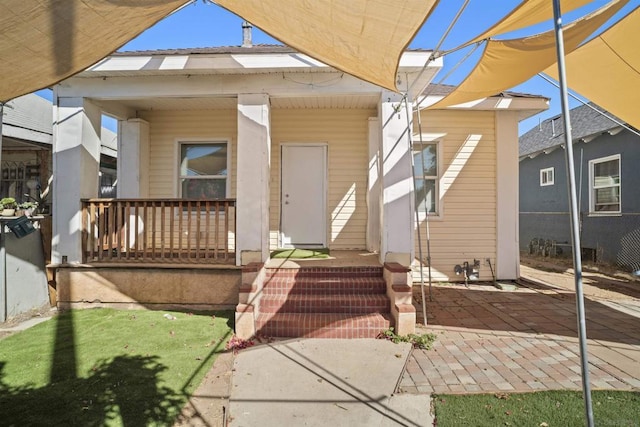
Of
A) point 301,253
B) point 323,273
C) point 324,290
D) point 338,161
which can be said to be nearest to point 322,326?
point 324,290

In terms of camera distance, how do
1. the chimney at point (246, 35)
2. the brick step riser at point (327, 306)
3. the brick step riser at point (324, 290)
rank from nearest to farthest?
the brick step riser at point (327, 306)
the brick step riser at point (324, 290)
the chimney at point (246, 35)

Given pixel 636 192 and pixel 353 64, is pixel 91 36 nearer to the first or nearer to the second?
pixel 353 64

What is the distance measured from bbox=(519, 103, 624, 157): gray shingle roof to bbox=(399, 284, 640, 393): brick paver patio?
224 inches

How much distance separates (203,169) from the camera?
7027 mm

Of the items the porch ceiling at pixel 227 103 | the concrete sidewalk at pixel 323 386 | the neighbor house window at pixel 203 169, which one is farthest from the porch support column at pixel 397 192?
the neighbor house window at pixel 203 169

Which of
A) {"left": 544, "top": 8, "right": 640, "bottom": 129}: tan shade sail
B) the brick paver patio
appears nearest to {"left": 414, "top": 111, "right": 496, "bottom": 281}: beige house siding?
the brick paver patio

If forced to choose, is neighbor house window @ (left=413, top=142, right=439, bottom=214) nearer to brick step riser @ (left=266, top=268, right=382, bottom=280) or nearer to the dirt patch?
brick step riser @ (left=266, top=268, right=382, bottom=280)

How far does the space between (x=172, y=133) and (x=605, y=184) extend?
454 inches

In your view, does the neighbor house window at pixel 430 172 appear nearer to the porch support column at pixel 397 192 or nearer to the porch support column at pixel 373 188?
the porch support column at pixel 373 188

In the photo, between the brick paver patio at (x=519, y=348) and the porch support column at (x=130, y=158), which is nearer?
the brick paver patio at (x=519, y=348)

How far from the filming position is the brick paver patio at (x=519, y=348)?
123 inches

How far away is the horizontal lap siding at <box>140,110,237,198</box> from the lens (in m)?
6.96

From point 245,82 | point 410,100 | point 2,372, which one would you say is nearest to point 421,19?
point 410,100

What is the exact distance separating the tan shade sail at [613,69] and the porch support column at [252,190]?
433 centimetres
